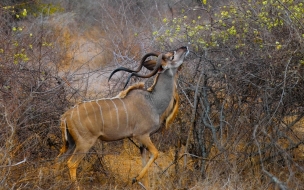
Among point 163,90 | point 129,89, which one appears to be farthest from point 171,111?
point 129,89

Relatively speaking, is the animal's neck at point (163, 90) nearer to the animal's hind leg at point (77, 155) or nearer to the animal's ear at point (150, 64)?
the animal's ear at point (150, 64)

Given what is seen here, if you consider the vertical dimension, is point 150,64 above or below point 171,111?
above

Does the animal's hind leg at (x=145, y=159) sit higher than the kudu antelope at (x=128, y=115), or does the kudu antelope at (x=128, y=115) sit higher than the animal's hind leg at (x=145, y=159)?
the kudu antelope at (x=128, y=115)

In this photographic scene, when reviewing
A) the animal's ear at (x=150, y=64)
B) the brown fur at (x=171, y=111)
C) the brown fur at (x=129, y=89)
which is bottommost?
the brown fur at (x=171, y=111)

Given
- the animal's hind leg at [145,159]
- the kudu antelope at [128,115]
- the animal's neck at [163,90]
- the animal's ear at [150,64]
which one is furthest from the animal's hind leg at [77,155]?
Answer: the animal's ear at [150,64]

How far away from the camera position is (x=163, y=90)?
16.8 feet

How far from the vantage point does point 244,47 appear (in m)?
5.05

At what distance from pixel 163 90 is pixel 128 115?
46 cm

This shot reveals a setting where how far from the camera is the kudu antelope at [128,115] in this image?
4656 mm

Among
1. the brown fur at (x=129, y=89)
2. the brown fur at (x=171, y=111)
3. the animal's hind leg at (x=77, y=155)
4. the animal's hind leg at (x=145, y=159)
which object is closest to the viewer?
the animal's hind leg at (x=77, y=155)

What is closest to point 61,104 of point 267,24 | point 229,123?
point 229,123

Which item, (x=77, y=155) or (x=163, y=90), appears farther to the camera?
(x=163, y=90)

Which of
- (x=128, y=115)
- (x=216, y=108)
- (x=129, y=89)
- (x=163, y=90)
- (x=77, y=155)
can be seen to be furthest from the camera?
(x=216, y=108)

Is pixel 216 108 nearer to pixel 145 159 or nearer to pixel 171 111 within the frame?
pixel 171 111
